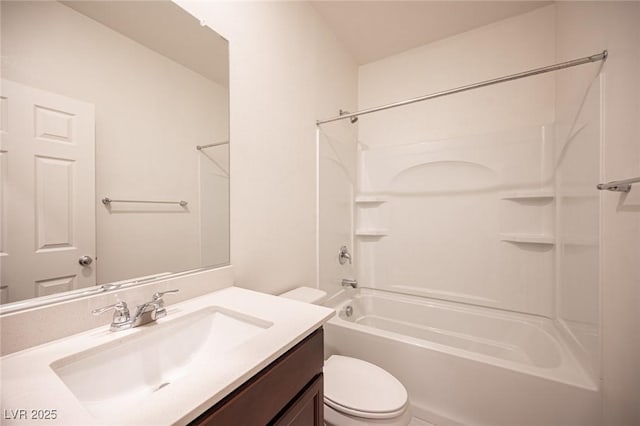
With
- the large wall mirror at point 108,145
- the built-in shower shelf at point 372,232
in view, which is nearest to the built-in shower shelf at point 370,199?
the built-in shower shelf at point 372,232

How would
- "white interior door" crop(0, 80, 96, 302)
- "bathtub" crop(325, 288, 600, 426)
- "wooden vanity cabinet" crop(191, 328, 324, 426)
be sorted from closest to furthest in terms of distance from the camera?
"wooden vanity cabinet" crop(191, 328, 324, 426)
"white interior door" crop(0, 80, 96, 302)
"bathtub" crop(325, 288, 600, 426)

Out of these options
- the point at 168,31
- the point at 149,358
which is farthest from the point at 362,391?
the point at 168,31

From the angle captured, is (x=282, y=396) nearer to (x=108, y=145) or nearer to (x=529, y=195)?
(x=108, y=145)

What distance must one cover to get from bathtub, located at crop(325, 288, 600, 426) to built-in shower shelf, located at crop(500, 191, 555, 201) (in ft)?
2.78

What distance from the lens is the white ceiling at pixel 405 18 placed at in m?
1.74

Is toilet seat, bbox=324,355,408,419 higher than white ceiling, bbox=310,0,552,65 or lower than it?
lower

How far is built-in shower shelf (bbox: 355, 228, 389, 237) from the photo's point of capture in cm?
232

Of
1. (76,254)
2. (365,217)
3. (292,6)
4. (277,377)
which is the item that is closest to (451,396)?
(277,377)

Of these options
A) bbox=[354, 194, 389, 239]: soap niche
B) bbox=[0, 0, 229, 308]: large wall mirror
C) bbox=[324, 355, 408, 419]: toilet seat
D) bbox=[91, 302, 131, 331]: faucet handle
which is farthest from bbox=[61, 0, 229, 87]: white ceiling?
bbox=[354, 194, 389, 239]: soap niche

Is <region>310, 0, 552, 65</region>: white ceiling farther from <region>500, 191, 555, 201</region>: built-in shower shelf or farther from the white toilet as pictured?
the white toilet

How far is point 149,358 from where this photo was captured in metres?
0.71

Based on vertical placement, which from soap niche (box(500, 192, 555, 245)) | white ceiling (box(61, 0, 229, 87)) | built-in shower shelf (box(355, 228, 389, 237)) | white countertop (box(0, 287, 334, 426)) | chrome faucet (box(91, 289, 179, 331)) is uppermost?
white ceiling (box(61, 0, 229, 87))

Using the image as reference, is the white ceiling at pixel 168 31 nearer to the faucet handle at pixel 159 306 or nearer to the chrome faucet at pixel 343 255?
the faucet handle at pixel 159 306

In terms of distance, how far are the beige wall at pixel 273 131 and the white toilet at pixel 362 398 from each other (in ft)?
1.82
